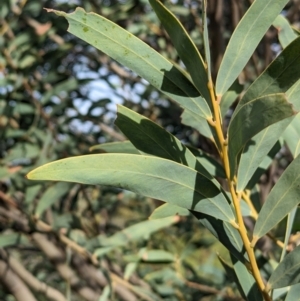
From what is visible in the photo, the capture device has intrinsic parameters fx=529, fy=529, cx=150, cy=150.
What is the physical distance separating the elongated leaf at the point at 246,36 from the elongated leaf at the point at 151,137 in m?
0.06

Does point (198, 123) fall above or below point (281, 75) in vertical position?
below

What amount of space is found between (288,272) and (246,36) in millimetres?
203

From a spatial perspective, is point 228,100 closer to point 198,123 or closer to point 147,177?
point 198,123

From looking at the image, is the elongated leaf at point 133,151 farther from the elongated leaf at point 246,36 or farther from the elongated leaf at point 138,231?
the elongated leaf at point 138,231

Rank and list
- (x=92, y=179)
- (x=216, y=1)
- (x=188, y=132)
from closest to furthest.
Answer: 1. (x=92, y=179)
2. (x=216, y=1)
3. (x=188, y=132)

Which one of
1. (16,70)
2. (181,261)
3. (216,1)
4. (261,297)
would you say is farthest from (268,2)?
(181,261)

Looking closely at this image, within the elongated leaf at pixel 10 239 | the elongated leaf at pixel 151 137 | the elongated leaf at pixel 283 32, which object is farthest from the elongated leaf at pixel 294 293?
the elongated leaf at pixel 10 239

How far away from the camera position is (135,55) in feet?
1.45

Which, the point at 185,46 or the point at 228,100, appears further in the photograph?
the point at 228,100

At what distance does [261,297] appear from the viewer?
49 centimetres

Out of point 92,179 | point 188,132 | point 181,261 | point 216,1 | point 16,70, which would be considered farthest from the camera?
point 188,132

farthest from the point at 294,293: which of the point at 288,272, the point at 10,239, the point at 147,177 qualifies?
the point at 10,239

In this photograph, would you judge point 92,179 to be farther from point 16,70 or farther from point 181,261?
point 181,261

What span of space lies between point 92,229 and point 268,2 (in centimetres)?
95
